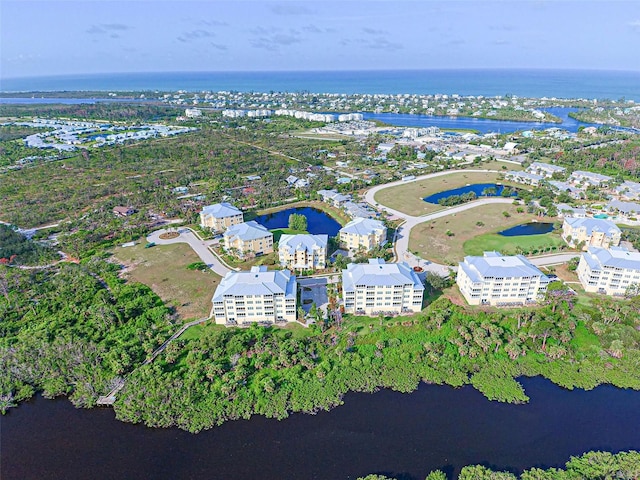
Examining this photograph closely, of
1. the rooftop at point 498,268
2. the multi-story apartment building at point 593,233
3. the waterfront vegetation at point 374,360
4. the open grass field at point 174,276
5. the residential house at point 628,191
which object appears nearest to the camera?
the waterfront vegetation at point 374,360

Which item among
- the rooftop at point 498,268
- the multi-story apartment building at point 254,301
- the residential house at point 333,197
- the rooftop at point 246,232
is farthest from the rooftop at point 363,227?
the multi-story apartment building at point 254,301

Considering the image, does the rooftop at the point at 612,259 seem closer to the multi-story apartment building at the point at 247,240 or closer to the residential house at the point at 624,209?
Answer: the residential house at the point at 624,209

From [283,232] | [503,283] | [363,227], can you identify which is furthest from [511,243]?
[283,232]

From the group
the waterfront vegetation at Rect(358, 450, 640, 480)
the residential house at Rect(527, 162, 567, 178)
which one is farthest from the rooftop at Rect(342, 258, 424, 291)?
the residential house at Rect(527, 162, 567, 178)

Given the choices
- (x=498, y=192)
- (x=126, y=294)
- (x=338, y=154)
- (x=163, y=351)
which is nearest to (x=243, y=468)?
(x=163, y=351)

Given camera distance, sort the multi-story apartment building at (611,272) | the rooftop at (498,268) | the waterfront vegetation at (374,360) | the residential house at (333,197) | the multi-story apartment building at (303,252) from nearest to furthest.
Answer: the waterfront vegetation at (374,360) → the rooftop at (498,268) → the multi-story apartment building at (611,272) → the multi-story apartment building at (303,252) → the residential house at (333,197)

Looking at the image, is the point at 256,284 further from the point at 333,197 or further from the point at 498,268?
the point at 333,197

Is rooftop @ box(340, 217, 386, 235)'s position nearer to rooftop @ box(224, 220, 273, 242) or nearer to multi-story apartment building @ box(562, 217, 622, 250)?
rooftop @ box(224, 220, 273, 242)
